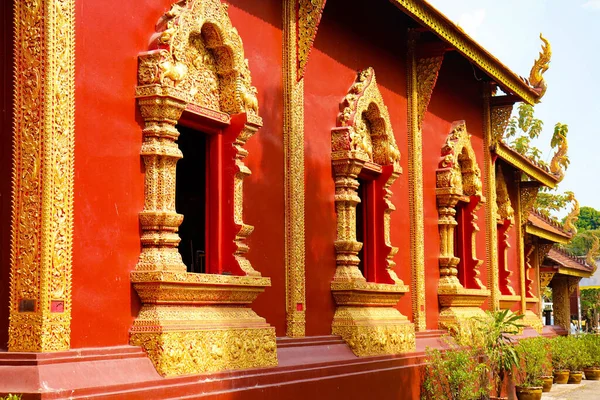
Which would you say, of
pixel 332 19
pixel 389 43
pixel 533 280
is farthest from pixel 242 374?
pixel 533 280

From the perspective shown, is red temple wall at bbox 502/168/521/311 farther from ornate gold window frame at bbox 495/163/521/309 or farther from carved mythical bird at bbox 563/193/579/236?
carved mythical bird at bbox 563/193/579/236

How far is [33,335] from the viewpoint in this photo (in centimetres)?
551

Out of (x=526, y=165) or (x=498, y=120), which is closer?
(x=498, y=120)

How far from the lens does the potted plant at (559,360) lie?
17.5m

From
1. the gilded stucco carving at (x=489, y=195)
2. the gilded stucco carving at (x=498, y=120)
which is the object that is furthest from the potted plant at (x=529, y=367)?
the gilded stucco carving at (x=498, y=120)

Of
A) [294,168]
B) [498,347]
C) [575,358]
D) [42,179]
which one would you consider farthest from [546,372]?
[42,179]

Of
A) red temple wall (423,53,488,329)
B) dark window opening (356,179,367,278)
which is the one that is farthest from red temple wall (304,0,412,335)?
red temple wall (423,53,488,329)

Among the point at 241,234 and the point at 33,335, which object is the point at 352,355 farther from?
the point at 33,335

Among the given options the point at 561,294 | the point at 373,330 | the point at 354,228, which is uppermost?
the point at 354,228

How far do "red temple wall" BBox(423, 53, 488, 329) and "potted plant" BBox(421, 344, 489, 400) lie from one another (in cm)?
119

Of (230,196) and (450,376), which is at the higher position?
(230,196)

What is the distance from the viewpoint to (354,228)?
33.2 feet

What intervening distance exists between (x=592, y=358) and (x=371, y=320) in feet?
35.3

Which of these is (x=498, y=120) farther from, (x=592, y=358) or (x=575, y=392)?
(x=592, y=358)
